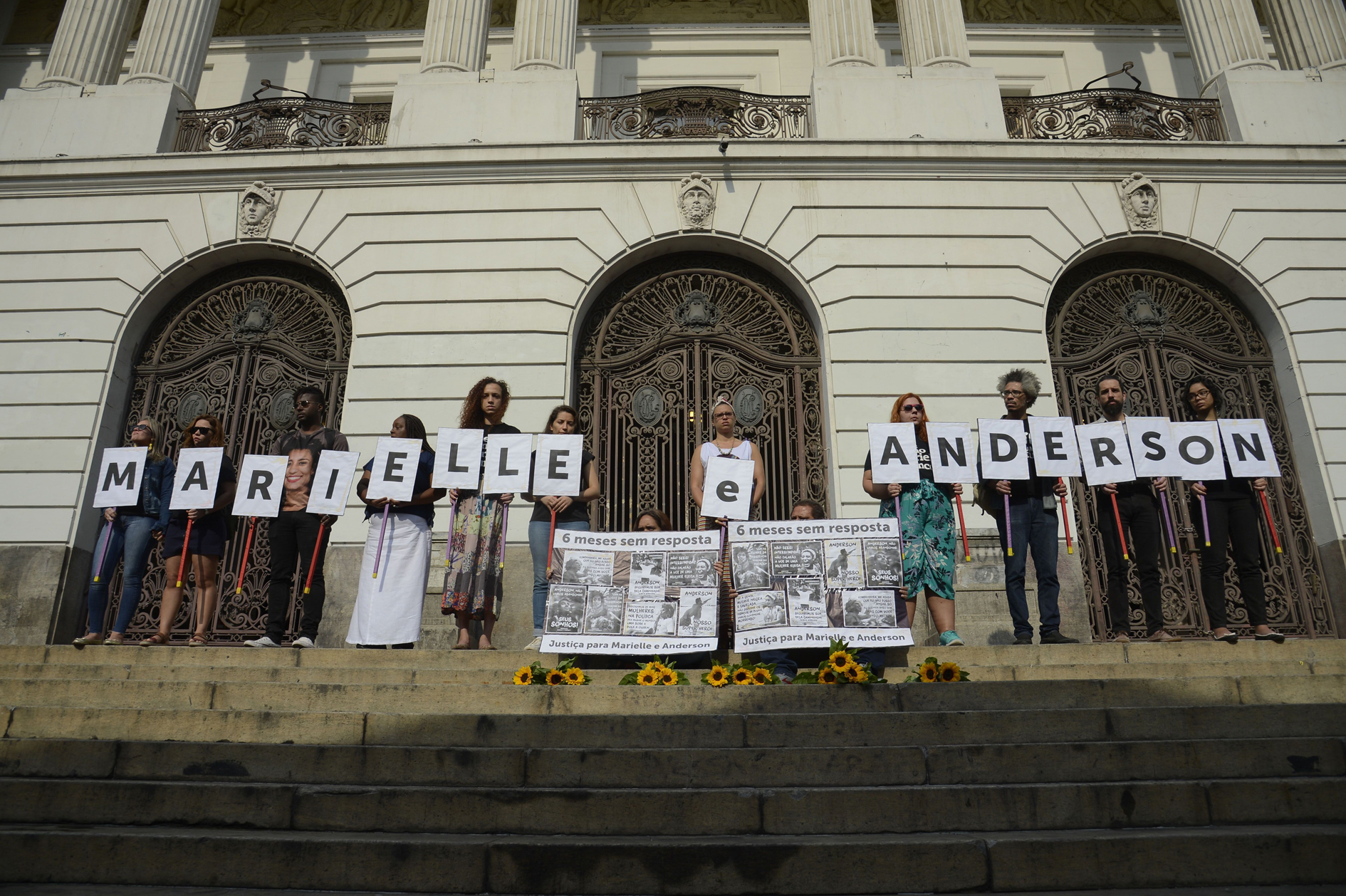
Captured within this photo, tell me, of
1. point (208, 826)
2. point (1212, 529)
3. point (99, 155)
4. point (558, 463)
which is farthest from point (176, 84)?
point (1212, 529)

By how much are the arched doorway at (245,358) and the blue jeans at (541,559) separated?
219 inches

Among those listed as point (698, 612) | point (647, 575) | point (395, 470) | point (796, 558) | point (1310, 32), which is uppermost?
point (1310, 32)

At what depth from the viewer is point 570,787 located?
4465mm

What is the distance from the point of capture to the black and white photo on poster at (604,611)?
6445 millimetres

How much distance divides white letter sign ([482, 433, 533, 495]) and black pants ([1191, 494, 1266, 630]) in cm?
564

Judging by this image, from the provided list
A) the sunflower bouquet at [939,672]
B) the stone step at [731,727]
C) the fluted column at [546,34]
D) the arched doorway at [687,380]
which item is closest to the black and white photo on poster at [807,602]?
the sunflower bouquet at [939,672]

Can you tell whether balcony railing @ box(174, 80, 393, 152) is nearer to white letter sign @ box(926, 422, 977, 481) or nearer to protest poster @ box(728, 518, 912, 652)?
white letter sign @ box(926, 422, 977, 481)

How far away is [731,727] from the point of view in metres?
4.89

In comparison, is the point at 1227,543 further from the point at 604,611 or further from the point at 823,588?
the point at 604,611

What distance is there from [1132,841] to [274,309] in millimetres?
11969

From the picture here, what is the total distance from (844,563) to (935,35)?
979cm

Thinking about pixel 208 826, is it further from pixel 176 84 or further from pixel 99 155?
pixel 176 84

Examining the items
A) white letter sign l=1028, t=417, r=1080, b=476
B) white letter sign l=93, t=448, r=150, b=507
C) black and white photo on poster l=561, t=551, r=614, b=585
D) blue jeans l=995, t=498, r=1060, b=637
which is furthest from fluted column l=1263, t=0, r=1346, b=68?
white letter sign l=93, t=448, r=150, b=507

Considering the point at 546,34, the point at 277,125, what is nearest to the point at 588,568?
the point at 546,34
